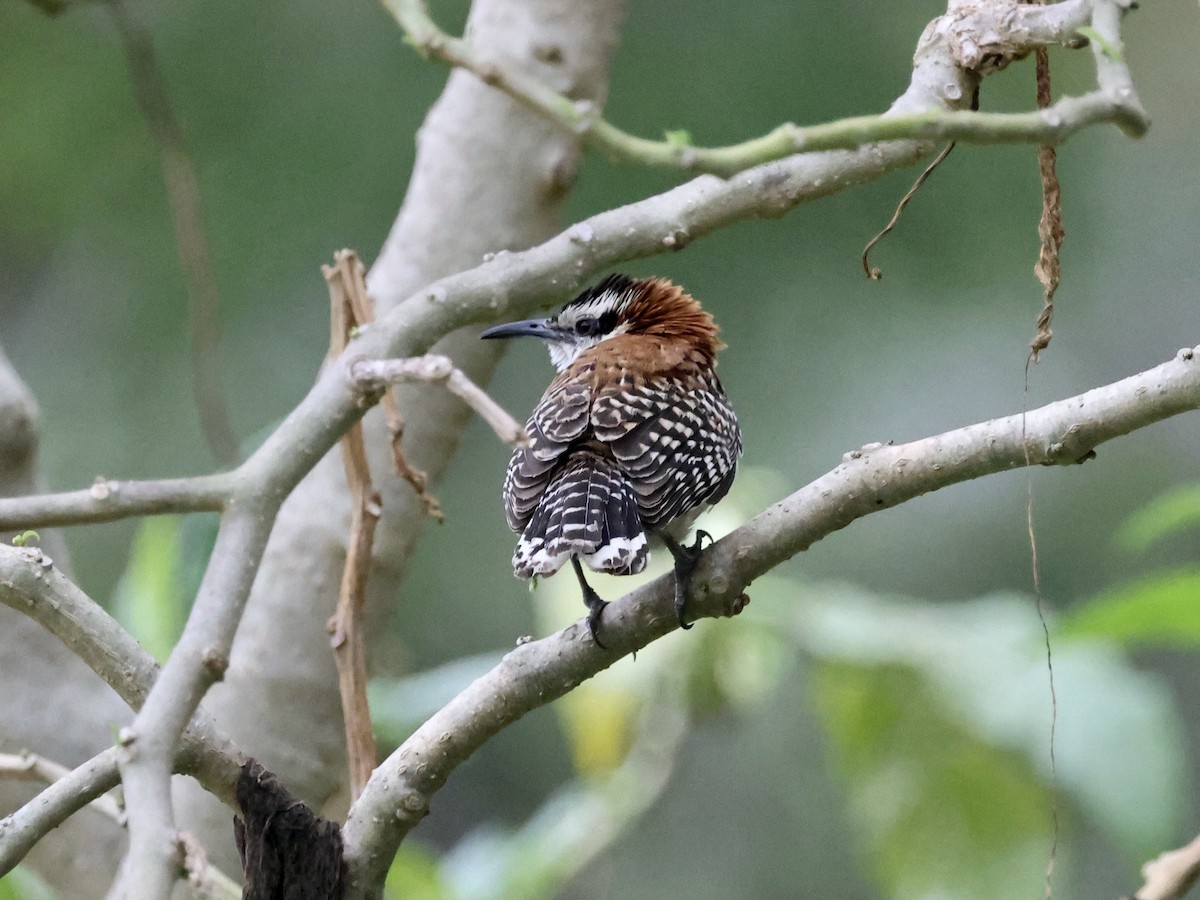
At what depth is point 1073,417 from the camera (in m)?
1.42

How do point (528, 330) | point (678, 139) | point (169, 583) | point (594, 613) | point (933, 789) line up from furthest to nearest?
point (528, 330)
point (169, 583)
point (933, 789)
point (594, 613)
point (678, 139)

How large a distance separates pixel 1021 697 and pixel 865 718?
0.28 metres

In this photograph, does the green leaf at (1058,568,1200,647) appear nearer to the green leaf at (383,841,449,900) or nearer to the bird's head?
the bird's head

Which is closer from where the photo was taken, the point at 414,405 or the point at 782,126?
the point at 782,126

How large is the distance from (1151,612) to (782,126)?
1062 mm

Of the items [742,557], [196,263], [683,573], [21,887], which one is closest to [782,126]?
[742,557]

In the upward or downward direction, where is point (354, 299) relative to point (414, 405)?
downward

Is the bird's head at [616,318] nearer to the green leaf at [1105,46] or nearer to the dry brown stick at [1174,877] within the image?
the dry brown stick at [1174,877]

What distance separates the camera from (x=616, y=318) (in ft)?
Answer: 9.25

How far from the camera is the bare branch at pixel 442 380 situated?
3.48ft

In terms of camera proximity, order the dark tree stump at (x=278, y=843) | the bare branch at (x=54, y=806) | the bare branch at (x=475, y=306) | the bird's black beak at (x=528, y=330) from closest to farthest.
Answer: the bare branch at (x=475, y=306)
the bare branch at (x=54, y=806)
the dark tree stump at (x=278, y=843)
the bird's black beak at (x=528, y=330)

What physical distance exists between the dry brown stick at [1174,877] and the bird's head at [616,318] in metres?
1.31

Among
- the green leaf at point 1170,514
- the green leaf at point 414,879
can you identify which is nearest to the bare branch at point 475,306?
the green leaf at point 1170,514

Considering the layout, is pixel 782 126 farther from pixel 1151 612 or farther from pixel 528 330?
pixel 528 330
